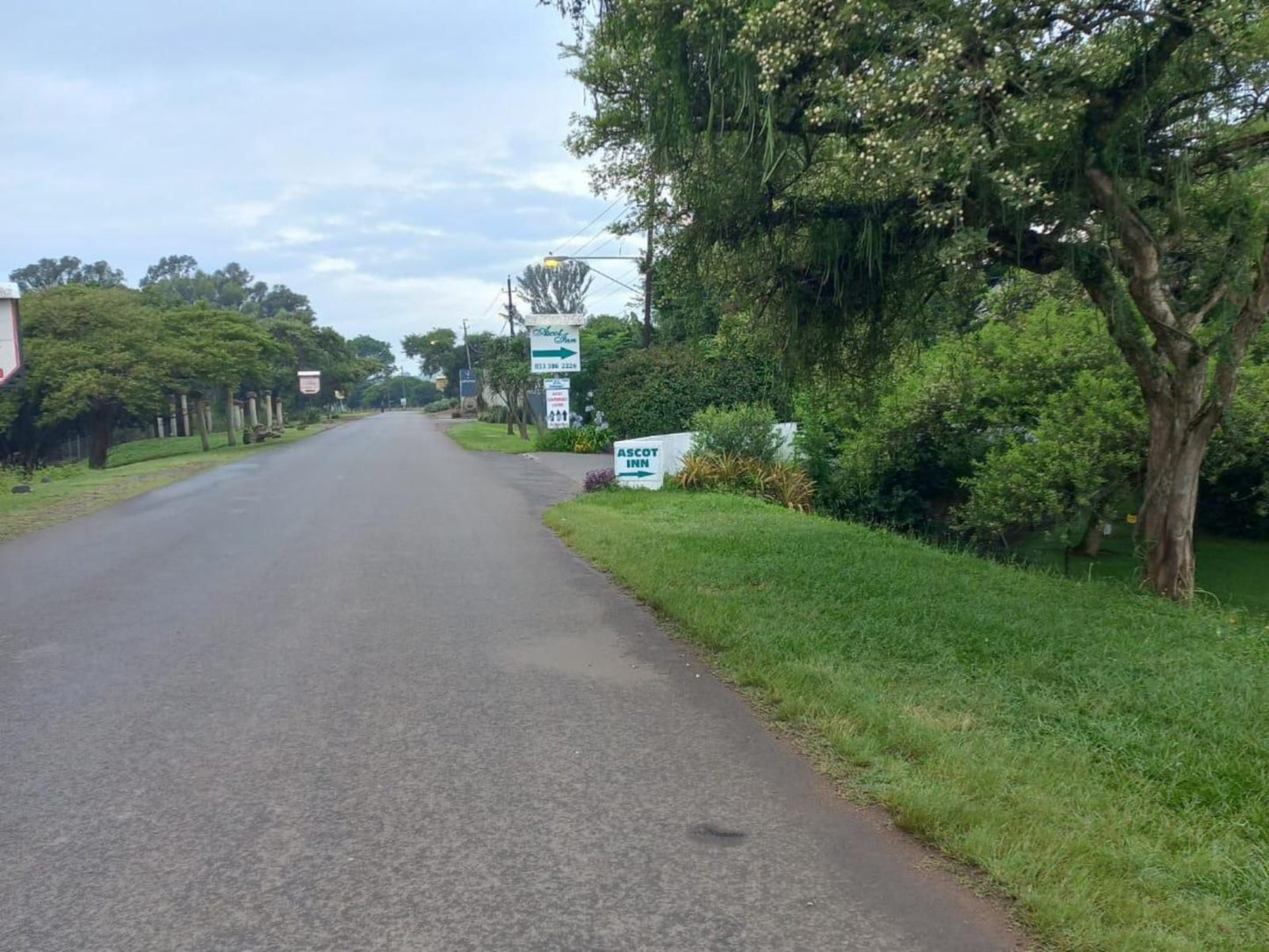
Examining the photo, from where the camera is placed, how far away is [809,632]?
753 centimetres

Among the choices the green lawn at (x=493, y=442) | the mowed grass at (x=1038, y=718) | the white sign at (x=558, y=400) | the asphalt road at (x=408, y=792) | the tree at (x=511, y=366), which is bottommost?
the asphalt road at (x=408, y=792)

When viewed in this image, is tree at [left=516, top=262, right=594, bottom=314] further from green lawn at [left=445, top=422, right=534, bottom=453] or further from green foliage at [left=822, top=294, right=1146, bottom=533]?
green foliage at [left=822, top=294, right=1146, bottom=533]

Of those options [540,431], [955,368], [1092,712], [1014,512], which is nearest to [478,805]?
[1092,712]

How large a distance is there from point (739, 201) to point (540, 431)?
29357 mm

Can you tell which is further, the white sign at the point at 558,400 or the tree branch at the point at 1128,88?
the white sign at the point at 558,400

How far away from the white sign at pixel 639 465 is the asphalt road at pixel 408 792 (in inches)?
358

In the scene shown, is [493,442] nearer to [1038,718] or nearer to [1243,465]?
[1243,465]

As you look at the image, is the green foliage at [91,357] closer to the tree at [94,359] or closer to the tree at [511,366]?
the tree at [94,359]

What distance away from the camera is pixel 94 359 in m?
37.8

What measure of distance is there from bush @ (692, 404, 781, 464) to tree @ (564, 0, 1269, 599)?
9347 mm

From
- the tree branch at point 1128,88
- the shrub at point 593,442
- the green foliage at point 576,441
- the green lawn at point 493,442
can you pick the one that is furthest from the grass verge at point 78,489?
the tree branch at point 1128,88

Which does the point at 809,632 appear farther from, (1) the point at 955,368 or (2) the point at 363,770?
(1) the point at 955,368

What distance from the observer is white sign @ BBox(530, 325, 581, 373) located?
99.9ft

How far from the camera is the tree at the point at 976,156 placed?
7.48 meters
